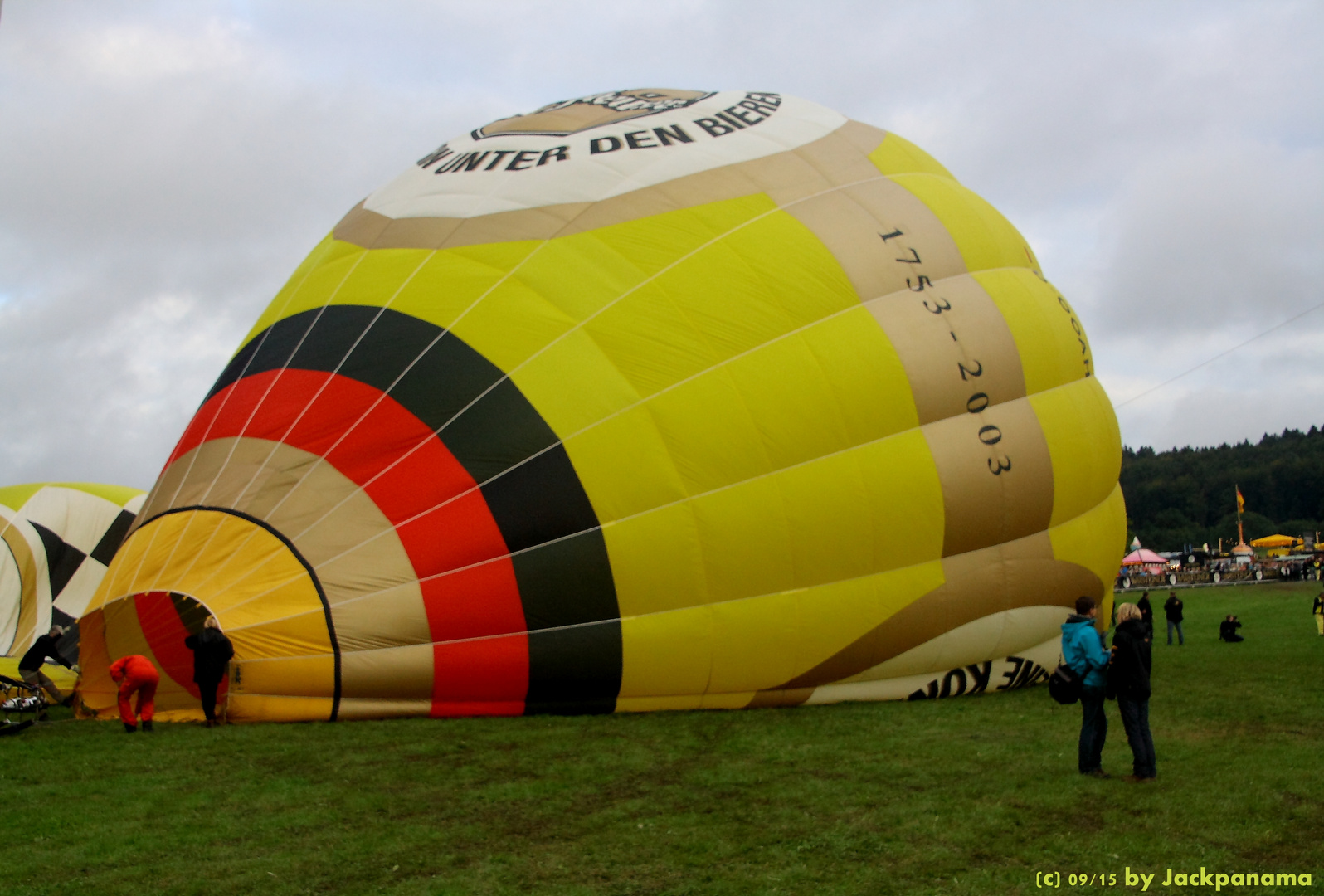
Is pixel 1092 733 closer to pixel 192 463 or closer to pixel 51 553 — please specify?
pixel 192 463

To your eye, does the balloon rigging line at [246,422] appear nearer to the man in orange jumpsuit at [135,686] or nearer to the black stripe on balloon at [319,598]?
the black stripe on balloon at [319,598]

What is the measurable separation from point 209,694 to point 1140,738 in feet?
16.4

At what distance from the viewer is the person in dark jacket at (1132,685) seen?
16.9ft

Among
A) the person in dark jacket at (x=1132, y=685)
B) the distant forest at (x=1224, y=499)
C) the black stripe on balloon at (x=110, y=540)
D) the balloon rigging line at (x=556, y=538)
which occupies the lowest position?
the person in dark jacket at (x=1132, y=685)

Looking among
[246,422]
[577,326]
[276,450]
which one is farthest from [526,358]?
[246,422]

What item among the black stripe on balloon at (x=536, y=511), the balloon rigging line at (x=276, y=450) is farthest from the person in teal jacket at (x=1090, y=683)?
the balloon rigging line at (x=276, y=450)

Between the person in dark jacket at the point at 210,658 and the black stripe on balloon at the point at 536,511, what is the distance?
5.49 feet

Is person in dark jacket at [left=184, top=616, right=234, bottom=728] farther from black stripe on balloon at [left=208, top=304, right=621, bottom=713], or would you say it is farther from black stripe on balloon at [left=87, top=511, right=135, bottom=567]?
black stripe on balloon at [left=87, top=511, right=135, bottom=567]

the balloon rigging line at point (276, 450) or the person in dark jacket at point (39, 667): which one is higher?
the balloon rigging line at point (276, 450)

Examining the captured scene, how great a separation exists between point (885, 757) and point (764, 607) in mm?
1387

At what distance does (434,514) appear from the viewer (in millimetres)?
6457

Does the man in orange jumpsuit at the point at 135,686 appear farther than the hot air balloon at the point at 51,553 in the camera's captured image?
No

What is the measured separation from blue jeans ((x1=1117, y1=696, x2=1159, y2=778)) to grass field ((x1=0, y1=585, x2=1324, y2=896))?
4.4 inches

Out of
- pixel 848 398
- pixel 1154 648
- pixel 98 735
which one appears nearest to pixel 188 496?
pixel 98 735
